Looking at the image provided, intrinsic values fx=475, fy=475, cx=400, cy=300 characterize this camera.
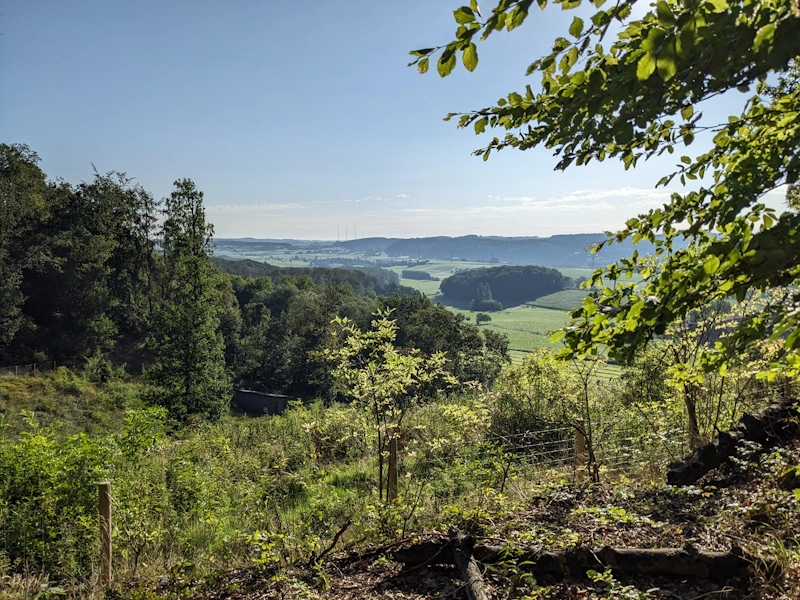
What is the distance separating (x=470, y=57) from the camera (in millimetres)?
1380

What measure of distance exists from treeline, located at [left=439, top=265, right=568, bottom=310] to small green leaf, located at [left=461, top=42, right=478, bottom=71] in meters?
97.4

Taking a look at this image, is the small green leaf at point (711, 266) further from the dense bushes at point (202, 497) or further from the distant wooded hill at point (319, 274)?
the distant wooded hill at point (319, 274)

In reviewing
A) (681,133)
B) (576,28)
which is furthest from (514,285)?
(576,28)

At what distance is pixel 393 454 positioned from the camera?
5754 mm

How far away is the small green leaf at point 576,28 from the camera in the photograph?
1.63 m

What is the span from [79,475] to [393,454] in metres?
3.27

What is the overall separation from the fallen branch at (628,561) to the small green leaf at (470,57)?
105 inches

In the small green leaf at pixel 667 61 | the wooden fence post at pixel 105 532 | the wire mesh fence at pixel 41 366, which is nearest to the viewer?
the small green leaf at pixel 667 61

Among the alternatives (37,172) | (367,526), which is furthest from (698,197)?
(37,172)

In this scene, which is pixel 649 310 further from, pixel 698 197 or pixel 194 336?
pixel 194 336

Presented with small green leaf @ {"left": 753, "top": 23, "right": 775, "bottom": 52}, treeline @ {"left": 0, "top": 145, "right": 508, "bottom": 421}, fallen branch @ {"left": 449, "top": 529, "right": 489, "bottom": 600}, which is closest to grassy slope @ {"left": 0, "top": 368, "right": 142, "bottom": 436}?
treeline @ {"left": 0, "top": 145, "right": 508, "bottom": 421}

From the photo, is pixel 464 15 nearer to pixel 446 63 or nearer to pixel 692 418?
pixel 446 63

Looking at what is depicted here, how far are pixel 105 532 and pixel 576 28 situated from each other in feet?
16.8

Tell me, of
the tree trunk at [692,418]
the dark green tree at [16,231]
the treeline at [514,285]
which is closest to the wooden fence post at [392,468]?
the tree trunk at [692,418]
